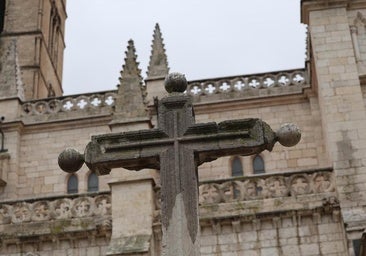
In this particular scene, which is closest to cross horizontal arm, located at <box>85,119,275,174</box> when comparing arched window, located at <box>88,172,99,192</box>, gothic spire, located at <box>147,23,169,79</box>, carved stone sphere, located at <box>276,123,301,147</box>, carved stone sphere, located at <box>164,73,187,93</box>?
carved stone sphere, located at <box>276,123,301,147</box>

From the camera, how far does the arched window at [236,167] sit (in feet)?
64.0

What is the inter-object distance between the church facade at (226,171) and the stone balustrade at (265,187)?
0.08 feet

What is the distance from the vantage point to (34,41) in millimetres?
31891

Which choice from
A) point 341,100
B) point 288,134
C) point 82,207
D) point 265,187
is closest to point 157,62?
point 341,100

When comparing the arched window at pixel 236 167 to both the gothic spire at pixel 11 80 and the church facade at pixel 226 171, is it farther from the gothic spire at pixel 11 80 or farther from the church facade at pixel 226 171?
the gothic spire at pixel 11 80

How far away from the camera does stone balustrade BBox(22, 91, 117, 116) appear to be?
21594 mm

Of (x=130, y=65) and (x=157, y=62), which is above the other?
(x=157, y=62)

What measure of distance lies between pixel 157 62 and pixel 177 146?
14.3 m

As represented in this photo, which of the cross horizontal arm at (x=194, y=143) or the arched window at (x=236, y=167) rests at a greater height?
the arched window at (x=236, y=167)

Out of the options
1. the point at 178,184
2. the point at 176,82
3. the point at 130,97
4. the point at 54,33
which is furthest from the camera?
the point at 54,33

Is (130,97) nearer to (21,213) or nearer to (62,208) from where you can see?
(62,208)

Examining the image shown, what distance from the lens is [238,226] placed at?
48.1 ft

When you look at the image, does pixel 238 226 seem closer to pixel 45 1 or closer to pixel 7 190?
pixel 7 190

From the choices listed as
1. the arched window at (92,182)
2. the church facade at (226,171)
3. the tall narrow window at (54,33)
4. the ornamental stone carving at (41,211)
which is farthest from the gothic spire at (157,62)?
the tall narrow window at (54,33)
